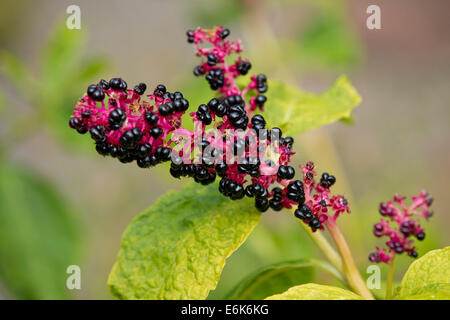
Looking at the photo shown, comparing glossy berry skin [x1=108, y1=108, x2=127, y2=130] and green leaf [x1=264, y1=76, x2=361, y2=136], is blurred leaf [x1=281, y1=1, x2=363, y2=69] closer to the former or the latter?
green leaf [x1=264, y1=76, x2=361, y2=136]

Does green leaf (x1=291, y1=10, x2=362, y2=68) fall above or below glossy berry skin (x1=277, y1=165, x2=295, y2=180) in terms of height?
above

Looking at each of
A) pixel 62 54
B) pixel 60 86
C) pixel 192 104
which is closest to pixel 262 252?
pixel 192 104

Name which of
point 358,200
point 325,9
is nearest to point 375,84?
point 358,200

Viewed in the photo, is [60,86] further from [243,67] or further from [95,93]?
[95,93]

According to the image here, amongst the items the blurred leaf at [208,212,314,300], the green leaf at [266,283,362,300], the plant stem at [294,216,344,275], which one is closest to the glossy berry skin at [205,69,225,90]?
the plant stem at [294,216,344,275]

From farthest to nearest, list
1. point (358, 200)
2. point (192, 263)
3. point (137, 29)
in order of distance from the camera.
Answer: point (137, 29), point (358, 200), point (192, 263)
